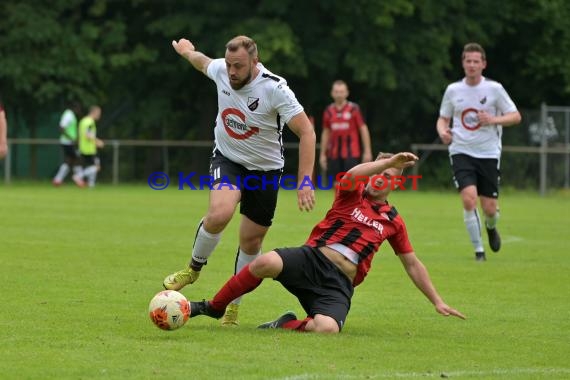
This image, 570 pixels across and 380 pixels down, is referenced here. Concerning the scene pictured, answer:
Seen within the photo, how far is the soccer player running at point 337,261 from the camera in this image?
25.0ft

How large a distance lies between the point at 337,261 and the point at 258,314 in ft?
3.79

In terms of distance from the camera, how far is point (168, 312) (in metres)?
7.33

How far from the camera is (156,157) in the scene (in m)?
33.8

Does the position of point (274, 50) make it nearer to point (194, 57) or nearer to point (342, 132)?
point (342, 132)

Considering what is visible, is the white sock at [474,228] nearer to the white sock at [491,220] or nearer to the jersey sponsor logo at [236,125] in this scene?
the white sock at [491,220]

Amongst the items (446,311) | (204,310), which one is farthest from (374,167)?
(204,310)

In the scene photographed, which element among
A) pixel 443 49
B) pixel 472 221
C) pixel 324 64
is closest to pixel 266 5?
pixel 324 64

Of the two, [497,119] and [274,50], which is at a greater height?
[274,50]

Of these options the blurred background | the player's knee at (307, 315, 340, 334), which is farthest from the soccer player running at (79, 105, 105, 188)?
the player's knee at (307, 315, 340, 334)

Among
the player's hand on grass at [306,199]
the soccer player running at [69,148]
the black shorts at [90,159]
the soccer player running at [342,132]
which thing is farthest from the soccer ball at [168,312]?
the black shorts at [90,159]

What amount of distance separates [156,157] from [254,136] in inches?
1004

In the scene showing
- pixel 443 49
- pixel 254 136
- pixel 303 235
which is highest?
pixel 443 49

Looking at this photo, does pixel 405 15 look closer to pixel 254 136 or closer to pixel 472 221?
pixel 472 221

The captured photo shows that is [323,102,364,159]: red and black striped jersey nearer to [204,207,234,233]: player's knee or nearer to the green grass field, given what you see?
the green grass field
